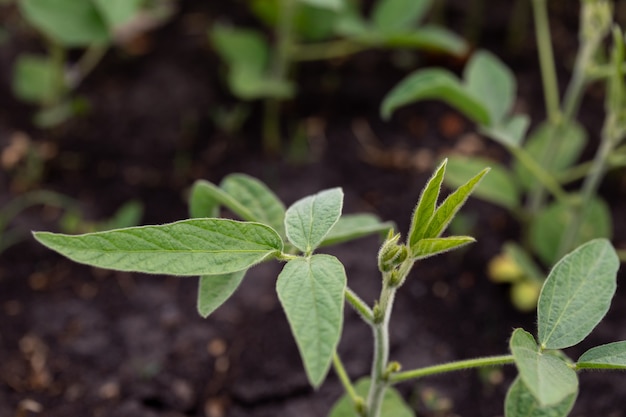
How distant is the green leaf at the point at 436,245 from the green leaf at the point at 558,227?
73 centimetres

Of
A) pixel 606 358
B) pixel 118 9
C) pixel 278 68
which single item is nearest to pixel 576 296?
pixel 606 358

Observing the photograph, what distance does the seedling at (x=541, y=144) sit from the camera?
3.99 ft

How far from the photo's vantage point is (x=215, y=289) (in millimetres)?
829

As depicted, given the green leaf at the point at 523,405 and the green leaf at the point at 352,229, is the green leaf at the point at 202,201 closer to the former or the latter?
the green leaf at the point at 352,229

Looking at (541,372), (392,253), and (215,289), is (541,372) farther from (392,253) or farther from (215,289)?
(215,289)

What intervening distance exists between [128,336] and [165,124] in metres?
0.64

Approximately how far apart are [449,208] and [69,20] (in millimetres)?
1195

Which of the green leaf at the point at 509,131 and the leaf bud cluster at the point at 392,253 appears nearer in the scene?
the leaf bud cluster at the point at 392,253

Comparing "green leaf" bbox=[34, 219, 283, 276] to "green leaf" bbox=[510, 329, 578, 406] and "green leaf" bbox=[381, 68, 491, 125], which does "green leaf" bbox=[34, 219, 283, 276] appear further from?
"green leaf" bbox=[381, 68, 491, 125]

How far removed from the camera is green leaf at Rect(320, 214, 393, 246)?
36.0 inches

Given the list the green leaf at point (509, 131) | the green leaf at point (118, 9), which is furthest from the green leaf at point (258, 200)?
the green leaf at point (118, 9)

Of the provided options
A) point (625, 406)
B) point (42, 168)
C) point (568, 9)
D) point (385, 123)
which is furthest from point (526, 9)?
point (42, 168)

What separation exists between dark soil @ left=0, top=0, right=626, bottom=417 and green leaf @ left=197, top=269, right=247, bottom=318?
1.67 feet

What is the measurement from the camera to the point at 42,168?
1738mm
